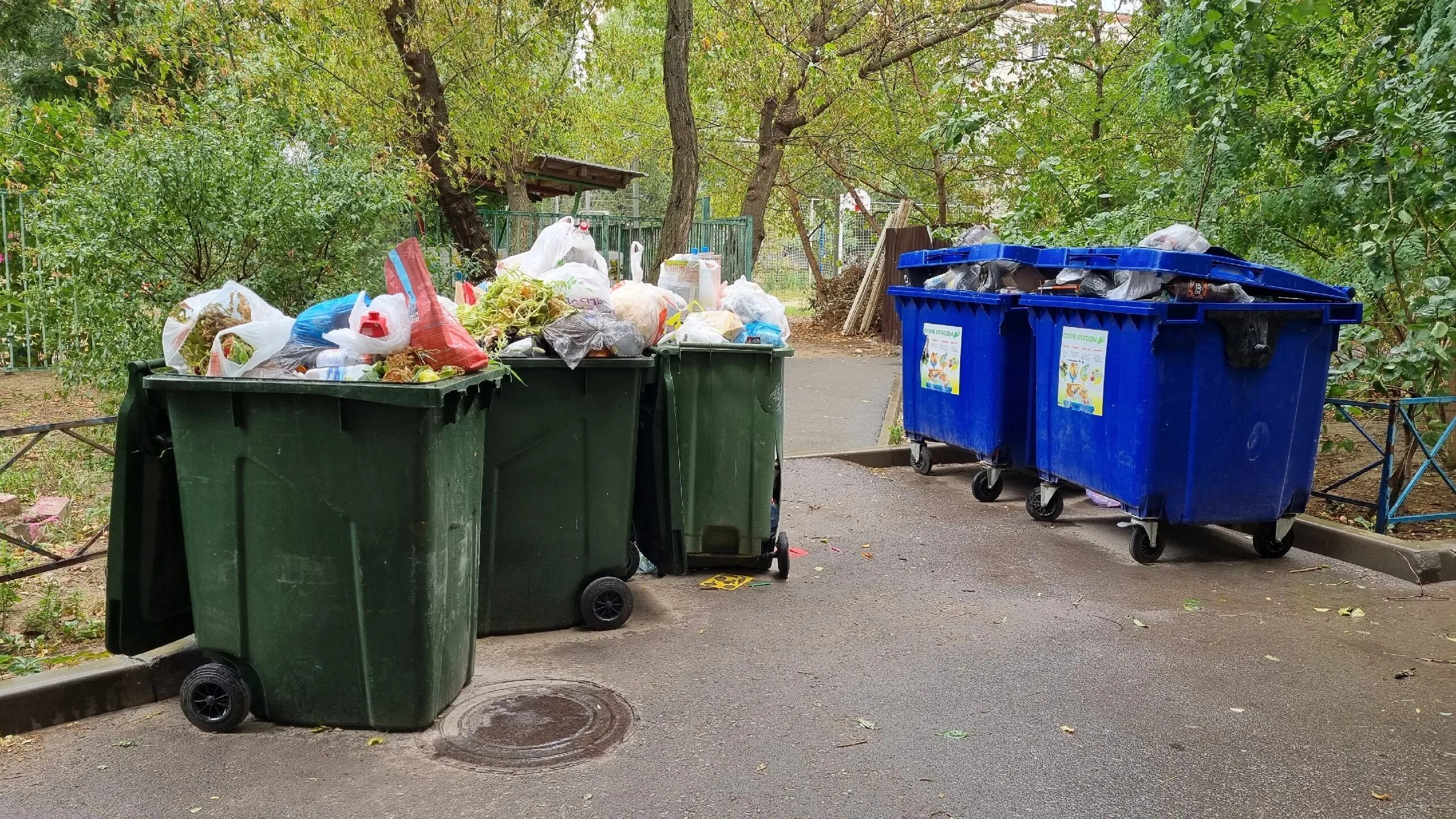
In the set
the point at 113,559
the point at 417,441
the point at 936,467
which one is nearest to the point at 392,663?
the point at 417,441

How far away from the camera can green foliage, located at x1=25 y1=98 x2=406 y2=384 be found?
6.04 meters

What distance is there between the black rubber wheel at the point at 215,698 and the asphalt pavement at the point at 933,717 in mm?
59

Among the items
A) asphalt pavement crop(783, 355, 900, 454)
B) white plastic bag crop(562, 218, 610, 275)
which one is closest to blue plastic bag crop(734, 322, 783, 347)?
white plastic bag crop(562, 218, 610, 275)

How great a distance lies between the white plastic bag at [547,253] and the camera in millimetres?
5180

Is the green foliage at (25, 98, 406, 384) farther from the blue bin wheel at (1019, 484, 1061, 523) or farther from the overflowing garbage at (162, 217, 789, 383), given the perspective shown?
the blue bin wheel at (1019, 484, 1061, 523)

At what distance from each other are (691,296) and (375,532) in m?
2.90

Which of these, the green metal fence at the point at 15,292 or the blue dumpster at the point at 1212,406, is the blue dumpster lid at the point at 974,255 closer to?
the blue dumpster at the point at 1212,406

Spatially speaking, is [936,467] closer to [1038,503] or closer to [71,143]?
[1038,503]

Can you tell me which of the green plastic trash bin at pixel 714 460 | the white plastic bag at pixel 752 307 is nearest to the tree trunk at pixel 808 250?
the white plastic bag at pixel 752 307

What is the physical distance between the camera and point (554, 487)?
4621mm

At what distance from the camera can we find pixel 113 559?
3682 mm

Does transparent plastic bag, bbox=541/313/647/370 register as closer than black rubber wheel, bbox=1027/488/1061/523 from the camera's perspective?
Yes

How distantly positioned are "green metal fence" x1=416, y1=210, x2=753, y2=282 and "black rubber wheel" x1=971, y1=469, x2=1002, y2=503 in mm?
8195

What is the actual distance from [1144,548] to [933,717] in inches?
104
